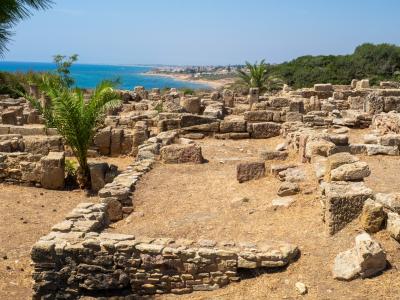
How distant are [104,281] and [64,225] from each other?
1088 mm

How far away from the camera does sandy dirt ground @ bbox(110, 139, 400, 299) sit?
18.6 ft

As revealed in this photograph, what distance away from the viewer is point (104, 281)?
6500 millimetres

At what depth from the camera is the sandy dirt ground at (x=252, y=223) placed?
223 inches

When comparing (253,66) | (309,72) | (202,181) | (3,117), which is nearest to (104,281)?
(202,181)

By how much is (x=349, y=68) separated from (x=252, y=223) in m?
42.1

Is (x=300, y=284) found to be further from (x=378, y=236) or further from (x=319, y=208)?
(x=319, y=208)

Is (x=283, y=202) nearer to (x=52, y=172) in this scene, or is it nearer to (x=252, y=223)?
(x=252, y=223)

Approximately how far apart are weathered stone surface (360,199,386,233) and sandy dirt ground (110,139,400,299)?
0.11 meters

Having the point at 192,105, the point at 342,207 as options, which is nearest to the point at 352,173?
the point at 342,207

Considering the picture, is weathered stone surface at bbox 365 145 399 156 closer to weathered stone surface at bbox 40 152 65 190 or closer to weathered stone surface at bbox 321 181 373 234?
weathered stone surface at bbox 321 181 373 234

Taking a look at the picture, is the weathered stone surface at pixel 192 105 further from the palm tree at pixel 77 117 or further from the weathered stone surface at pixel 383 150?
the weathered stone surface at pixel 383 150

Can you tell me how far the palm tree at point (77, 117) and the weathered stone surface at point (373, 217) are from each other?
734 cm

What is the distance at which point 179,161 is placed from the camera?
1180 cm

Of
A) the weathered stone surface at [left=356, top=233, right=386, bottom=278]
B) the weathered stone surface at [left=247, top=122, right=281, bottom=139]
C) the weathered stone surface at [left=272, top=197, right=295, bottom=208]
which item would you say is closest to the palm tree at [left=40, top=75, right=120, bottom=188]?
the weathered stone surface at [left=247, top=122, right=281, bottom=139]
